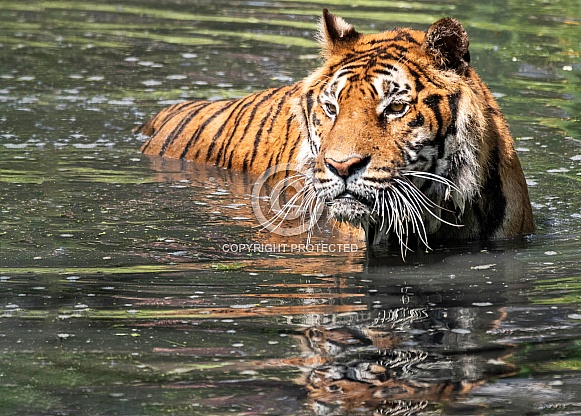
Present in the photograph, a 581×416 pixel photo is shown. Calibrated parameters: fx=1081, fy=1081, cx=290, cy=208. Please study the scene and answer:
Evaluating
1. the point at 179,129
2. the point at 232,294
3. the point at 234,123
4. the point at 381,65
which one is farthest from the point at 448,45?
the point at 179,129

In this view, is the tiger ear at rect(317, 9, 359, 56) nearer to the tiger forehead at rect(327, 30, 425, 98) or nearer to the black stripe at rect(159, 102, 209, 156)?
the tiger forehead at rect(327, 30, 425, 98)

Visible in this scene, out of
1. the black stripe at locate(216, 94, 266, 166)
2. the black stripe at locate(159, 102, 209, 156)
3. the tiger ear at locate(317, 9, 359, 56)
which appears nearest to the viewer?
the tiger ear at locate(317, 9, 359, 56)

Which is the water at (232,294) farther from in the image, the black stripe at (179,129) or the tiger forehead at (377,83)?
the tiger forehead at (377,83)

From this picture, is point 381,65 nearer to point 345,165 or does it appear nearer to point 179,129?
point 345,165

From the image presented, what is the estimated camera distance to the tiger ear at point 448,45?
4.73 m

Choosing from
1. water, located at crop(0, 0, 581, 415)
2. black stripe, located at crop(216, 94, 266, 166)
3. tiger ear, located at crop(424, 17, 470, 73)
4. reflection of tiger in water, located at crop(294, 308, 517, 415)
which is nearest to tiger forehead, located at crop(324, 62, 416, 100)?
tiger ear, located at crop(424, 17, 470, 73)

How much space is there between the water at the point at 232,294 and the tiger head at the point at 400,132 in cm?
33

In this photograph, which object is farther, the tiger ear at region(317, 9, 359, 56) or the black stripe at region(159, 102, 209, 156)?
the black stripe at region(159, 102, 209, 156)

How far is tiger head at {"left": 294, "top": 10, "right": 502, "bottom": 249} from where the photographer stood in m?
4.60

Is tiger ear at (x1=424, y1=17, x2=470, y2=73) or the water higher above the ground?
tiger ear at (x1=424, y1=17, x2=470, y2=73)

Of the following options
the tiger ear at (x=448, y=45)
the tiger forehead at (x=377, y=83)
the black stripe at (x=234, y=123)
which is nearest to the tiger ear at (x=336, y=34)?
the tiger forehead at (x=377, y=83)

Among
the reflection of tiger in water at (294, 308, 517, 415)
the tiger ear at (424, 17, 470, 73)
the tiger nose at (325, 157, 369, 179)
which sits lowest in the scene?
the reflection of tiger in water at (294, 308, 517, 415)

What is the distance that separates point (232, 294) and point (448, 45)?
1.49m

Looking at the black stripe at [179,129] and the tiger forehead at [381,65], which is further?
the black stripe at [179,129]
